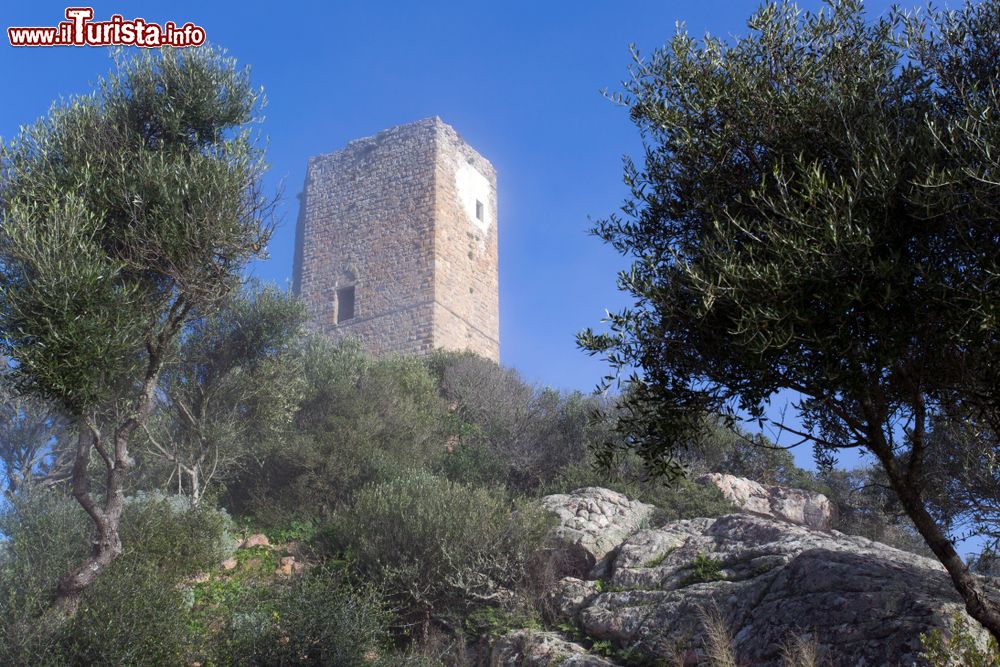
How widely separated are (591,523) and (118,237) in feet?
24.9

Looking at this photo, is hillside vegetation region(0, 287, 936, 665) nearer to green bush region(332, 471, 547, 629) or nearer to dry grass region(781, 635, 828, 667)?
green bush region(332, 471, 547, 629)

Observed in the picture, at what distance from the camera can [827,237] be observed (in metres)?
5.72

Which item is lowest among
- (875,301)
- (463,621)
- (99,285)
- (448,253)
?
(463,621)

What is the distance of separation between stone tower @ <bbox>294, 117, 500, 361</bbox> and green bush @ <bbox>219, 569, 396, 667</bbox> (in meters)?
16.1

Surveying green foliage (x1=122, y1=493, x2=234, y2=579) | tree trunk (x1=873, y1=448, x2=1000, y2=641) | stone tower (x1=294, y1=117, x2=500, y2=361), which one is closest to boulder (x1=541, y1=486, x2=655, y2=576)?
green foliage (x1=122, y1=493, x2=234, y2=579)

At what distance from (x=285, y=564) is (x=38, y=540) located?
3383mm

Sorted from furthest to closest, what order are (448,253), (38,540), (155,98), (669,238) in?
(448,253) < (38,540) < (155,98) < (669,238)

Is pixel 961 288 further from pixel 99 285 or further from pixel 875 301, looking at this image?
pixel 99 285

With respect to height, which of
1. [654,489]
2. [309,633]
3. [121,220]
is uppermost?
[121,220]

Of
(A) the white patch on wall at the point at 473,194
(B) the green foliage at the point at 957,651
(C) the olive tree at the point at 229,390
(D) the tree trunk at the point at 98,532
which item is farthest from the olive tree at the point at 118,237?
(A) the white patch on wall at the point at 473,194

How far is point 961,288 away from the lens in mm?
5754

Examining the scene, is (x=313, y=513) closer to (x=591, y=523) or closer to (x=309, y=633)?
(x=591, y=523)

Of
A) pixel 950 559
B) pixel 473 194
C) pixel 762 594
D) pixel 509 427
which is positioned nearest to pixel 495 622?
pixel 762 594

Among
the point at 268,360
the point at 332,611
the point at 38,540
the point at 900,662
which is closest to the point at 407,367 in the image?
the point at 268,360
